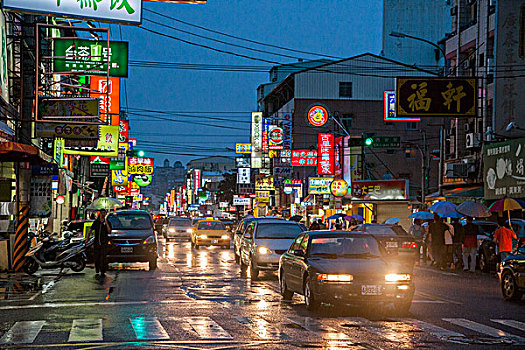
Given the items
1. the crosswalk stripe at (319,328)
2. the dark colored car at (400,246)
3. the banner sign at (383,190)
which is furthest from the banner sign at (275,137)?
the crosswalk stripe at (319,328)

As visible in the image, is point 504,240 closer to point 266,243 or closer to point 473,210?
point 473,210

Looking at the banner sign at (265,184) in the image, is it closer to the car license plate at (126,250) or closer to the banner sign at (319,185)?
the banner sign at (319,185)

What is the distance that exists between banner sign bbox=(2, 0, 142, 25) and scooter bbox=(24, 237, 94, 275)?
10.5 metres

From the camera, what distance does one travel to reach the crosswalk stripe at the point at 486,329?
11.8 metres

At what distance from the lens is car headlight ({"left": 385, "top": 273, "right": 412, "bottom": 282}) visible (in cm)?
1442

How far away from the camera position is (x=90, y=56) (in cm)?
2786

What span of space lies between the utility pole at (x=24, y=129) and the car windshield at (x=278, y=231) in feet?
24.6

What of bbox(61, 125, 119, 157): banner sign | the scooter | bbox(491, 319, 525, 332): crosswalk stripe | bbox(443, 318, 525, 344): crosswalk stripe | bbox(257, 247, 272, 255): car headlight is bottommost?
the scooter

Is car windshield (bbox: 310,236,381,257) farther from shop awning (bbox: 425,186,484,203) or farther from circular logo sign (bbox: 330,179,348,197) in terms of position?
circular logo sign (bbox: 330,179,348,197)

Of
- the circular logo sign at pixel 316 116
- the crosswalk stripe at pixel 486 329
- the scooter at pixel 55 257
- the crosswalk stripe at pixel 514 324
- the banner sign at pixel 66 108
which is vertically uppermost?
the circular logo sign at pixel 316 116

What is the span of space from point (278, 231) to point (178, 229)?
105ft

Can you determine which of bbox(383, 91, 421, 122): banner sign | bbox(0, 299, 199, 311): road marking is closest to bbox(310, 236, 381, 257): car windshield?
bbox(0, 299, 199, 311): road marking

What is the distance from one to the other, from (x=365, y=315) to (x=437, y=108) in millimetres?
18006

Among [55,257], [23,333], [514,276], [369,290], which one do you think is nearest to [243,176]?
[55,257]
